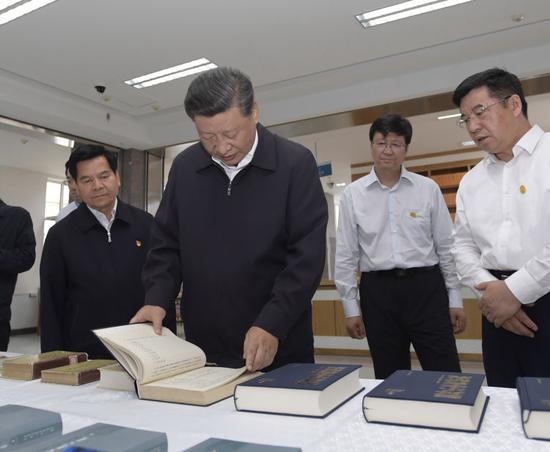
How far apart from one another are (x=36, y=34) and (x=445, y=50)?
367cm

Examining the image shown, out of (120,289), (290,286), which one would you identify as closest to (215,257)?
(290,286)

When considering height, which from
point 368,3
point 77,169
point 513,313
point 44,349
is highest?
point 368,3

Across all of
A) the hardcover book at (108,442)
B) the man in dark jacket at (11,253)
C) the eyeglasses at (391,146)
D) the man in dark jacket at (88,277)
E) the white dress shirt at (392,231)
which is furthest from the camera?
the man in dark jacket at (11,253)

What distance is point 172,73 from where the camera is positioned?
16.2 feet

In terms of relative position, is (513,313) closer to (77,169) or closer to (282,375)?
(282,375)

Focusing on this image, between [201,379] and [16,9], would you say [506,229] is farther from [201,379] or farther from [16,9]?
[16,9]

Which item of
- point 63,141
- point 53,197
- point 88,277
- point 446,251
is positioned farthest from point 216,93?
point 53,197

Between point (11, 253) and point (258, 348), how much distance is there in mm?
2182

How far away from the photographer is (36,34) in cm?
407

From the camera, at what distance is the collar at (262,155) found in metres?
1.39

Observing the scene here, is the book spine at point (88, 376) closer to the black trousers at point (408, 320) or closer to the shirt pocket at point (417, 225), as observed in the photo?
the black trousers at point (408, 320)

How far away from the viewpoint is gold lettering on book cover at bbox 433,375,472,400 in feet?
2.45

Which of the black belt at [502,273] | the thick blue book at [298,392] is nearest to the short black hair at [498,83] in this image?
the black belt at [502,273]

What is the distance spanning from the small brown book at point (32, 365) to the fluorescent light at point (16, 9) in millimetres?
3263
